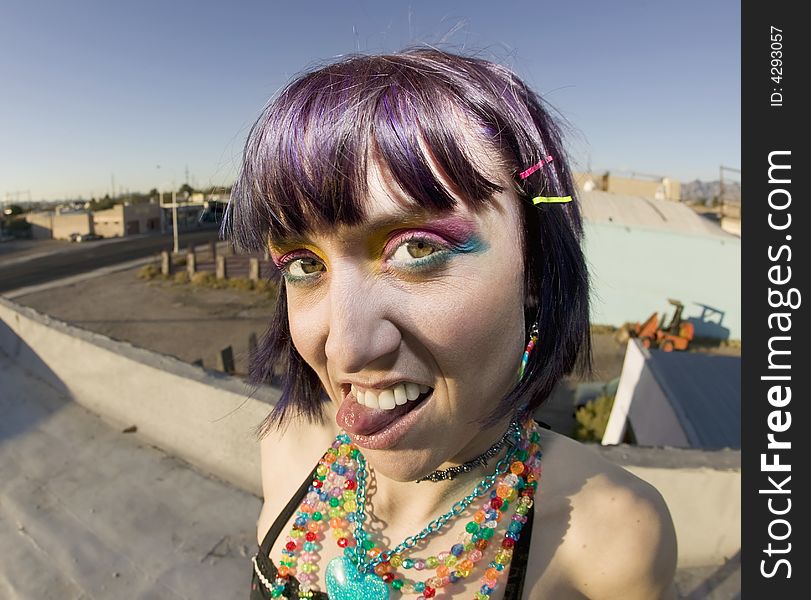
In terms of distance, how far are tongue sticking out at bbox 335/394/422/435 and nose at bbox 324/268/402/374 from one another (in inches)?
3.9

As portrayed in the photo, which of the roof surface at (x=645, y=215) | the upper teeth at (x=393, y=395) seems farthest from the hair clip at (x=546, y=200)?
the roof surface at (x=645, y=215)

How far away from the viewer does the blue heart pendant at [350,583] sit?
1078 millimetres

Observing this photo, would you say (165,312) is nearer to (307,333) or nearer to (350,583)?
(350,583)

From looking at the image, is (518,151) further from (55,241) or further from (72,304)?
(55,241)

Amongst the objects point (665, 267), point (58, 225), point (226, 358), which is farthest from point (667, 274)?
point (58, 225)

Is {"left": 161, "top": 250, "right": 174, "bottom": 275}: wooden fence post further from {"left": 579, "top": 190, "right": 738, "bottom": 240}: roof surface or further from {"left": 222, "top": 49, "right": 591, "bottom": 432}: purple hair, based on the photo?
{"left": 222, "top": 49, "right": 591, "bottom": 432}: purple hair

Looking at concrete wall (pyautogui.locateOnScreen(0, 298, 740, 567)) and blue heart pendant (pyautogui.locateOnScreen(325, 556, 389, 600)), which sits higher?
blue heart pendant (pyautogui.locateOnScreen(325, 556, 389, 600))

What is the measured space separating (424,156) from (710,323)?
14.4m

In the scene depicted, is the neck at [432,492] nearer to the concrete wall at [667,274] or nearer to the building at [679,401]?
the building at [679,401]

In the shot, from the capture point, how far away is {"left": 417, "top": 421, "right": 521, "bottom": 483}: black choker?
111cm

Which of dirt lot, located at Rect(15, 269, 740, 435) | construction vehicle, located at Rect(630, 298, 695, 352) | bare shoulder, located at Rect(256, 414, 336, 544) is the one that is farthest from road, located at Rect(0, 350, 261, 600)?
construction vehicle, located at Rect(630, 298, 695, 352)


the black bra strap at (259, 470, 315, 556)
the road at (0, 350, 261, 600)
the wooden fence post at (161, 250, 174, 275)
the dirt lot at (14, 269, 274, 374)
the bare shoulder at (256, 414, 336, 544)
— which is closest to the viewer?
the black bra strap at (259, 470, 315, 556)

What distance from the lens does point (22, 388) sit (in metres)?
4.45

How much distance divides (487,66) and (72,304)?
19.0 m
